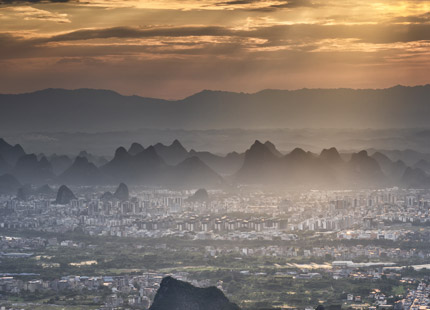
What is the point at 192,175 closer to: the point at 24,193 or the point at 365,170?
the point at 365,170

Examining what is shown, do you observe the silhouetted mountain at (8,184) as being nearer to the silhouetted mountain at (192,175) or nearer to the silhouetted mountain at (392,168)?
the silhouetted mountain at (192,175)

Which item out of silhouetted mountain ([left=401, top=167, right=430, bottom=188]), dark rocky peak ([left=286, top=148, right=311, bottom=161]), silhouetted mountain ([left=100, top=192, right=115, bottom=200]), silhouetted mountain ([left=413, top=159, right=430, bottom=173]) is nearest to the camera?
silhouetted mountain ([left=100, top=192, right=115, bottom=200])

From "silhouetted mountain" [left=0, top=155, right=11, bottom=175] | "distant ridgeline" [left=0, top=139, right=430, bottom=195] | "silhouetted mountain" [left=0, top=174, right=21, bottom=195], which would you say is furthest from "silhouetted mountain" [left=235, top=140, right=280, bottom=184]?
"silhouetted mountain" [left=0, top=155, right=11, bottom=175]

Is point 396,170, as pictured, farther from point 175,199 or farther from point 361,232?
point 361,232

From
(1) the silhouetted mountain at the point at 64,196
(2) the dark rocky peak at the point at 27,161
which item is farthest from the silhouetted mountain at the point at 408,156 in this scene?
(1) the silhouetted mountain at the point at 64,196

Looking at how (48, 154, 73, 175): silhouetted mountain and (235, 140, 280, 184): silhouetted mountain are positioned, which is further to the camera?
(48, 154, 73, 175): silhouetted mountain

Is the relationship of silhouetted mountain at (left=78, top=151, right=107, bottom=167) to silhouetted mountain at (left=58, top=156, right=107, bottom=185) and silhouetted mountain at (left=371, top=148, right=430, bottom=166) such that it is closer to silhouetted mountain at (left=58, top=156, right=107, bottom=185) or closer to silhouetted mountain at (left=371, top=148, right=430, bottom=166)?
silhouetted mountain at (left=58, top=156, right=107, bottom=185)

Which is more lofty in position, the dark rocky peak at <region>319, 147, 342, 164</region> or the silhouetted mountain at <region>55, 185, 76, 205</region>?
the dark rocky peak at <region>319, 147, 342, 164</region>

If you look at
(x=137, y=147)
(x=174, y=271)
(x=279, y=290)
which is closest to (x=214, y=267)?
(x=174, y=271)
